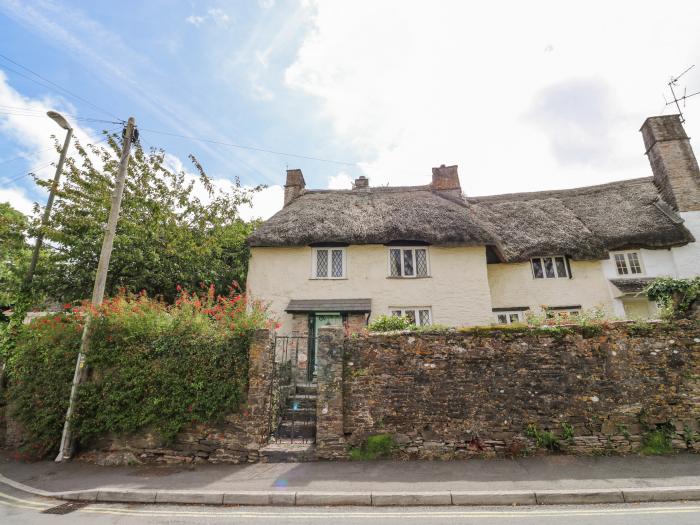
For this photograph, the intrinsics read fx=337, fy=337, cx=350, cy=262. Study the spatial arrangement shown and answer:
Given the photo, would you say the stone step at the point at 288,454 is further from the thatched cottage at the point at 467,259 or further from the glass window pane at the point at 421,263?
the glass window pane at the point at 421,263

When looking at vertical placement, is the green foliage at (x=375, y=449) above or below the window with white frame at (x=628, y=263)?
below

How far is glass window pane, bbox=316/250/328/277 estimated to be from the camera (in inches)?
560

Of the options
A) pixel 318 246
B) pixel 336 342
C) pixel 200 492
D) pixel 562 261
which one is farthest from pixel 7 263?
pixel 562 261

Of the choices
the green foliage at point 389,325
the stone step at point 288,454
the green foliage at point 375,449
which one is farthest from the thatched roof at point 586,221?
the stone step at point 288,454

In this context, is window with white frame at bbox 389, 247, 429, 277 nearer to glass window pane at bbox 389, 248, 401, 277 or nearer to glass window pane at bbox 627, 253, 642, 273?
glass window pane at bbox 389, 248, 401, 277

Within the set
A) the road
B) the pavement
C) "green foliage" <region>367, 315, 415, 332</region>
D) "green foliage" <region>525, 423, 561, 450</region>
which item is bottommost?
the road

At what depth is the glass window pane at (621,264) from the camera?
14.6 meters

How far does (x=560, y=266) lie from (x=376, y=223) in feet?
27.6

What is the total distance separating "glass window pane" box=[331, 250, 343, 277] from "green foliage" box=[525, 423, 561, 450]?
886cm

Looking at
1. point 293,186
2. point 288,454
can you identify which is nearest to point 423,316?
point 288,454

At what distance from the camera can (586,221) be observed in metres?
16.1

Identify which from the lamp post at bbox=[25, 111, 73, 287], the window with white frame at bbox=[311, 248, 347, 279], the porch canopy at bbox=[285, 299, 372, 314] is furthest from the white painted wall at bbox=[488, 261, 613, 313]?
the lamp post at bbox=[25, 111, 73, 287]

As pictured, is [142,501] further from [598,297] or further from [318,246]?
[598,297]

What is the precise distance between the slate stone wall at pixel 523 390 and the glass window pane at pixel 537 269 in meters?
8.05
